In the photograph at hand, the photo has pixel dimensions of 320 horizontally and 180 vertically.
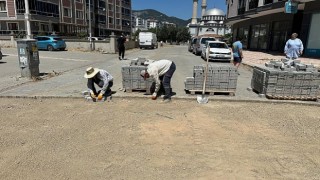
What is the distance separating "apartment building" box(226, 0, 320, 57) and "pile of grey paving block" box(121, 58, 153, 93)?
17.5 meters

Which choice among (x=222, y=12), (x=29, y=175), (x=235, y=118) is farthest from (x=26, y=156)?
(x=222, y=12)

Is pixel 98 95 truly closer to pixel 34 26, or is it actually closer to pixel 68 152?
pixel 68 152

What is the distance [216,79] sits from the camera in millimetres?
7824

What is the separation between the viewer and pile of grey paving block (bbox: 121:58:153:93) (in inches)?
307

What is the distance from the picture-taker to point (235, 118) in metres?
6.06

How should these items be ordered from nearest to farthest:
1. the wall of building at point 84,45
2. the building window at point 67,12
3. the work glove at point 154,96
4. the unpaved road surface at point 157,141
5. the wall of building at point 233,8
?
the unpaved road surface at point 157,141 < the work glove at point 154,96 < the wall of building at point 84,45 < the wall of building at point 233,8 < the building window at point 67,12

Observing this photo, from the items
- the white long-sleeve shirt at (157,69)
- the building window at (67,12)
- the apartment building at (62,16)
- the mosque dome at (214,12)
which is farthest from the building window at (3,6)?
the mosque dome at (214,12)

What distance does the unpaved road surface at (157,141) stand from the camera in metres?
3.78

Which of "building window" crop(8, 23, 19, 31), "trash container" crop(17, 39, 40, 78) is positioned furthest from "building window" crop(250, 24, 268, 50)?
"building window" crop(8, 23, 19, 31)

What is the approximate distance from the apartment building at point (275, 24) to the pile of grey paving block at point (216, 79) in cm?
1583

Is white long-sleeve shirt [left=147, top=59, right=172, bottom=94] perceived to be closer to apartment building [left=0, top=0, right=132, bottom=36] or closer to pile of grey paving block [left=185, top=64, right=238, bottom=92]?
pile of grey paving block [left=185, top=64, right=238, bottom=92]

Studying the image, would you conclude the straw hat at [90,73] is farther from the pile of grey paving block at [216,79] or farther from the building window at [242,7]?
the building window at [242,7]

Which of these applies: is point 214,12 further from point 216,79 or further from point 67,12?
point 216,79

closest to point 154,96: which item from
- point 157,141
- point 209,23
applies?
point 157,141
